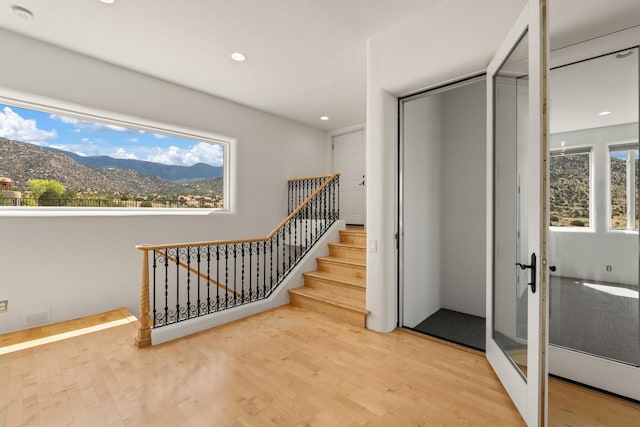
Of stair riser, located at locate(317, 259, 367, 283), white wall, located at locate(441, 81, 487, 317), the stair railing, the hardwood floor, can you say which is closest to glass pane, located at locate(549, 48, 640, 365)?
the hardwood floor

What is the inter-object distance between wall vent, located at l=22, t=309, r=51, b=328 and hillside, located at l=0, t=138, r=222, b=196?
1.41m

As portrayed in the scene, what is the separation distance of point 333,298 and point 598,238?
263 cm

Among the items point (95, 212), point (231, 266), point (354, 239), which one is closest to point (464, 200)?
point (354, 239)

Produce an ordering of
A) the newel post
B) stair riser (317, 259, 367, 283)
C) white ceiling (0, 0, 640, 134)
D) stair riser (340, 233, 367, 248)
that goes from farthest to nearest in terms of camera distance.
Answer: stair riser (340, 233, 367, 248) → stair riser (317, 259, 367, 283) → the newel post → white ceiling (0, 0, 640, 134)

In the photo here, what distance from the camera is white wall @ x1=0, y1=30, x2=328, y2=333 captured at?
122 inches

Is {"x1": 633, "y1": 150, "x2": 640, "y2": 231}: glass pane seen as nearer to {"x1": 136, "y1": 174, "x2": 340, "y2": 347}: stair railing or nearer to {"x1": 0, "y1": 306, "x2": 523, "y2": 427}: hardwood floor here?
{"x1": 0, "y1": 306, "x2": 523, "y2": 427}: hardwood floor

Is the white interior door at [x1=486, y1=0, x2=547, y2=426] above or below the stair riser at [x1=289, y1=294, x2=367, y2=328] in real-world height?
above

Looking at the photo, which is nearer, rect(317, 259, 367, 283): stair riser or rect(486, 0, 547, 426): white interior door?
rect(486, 0, 547, 426): white interior door

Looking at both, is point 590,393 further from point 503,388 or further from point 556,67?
point 556,67

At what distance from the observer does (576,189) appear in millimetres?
2127

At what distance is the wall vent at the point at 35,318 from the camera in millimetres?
3125

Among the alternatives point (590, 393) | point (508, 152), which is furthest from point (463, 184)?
point (590, 393)

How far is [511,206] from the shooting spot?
7.13 ft

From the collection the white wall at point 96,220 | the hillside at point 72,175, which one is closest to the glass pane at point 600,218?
the white wall at point 96,220
